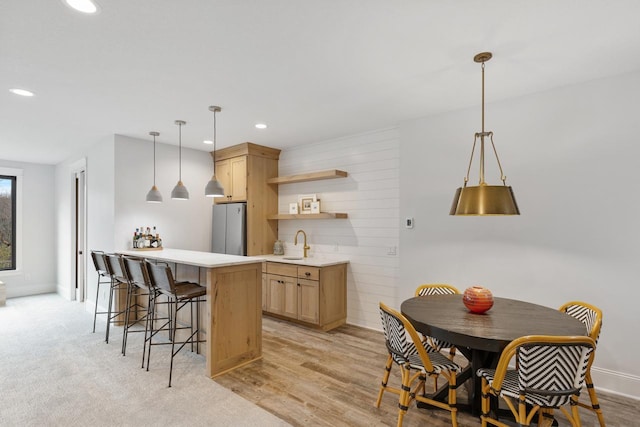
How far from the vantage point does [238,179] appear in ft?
17.1

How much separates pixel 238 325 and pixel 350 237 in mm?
2008

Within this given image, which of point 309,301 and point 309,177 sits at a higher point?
point 309,177

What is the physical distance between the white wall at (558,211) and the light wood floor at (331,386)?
0.82 meters

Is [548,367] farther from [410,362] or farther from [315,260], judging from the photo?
[315,260]

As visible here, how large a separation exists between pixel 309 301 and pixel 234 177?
2.32 metres

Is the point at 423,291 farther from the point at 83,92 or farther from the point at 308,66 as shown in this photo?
the point at 83,92

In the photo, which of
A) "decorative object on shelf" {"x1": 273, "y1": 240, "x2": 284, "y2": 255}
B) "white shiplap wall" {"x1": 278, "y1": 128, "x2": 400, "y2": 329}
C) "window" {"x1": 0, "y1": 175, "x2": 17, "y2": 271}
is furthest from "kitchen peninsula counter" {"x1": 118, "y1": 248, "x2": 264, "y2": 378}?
"window" {"x1": 0, "y1": 175, "x2": 17, "y2": 271}

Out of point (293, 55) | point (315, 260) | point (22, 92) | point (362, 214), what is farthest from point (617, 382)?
point (22, 92)

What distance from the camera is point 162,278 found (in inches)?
117

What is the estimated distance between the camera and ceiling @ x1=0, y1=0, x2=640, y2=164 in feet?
6.33

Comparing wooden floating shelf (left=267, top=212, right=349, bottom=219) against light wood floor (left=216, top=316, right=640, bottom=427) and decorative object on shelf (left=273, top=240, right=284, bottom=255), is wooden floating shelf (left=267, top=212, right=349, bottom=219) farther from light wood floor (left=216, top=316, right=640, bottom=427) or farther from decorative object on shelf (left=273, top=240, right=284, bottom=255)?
light wood floor (left=216, top=316, right=640, bottom=427)

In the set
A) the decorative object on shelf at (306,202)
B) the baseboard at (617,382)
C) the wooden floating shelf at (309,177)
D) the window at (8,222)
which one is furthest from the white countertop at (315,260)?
the window at (8,222)

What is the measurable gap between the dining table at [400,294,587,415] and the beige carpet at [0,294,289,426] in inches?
49.4

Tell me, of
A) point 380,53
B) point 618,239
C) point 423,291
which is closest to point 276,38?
point 380,53
